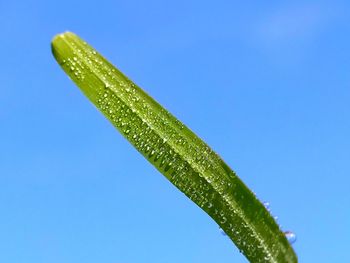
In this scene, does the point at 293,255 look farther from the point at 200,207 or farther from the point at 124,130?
the point at 124,130

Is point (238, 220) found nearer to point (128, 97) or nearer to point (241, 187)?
point (241, 187)

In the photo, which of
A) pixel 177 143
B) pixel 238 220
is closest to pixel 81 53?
pixel 177 143

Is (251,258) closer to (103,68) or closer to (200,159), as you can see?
(200,159)

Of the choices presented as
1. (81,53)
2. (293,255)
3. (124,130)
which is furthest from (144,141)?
(293,255)

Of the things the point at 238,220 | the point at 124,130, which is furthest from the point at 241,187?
the point at 124,130
